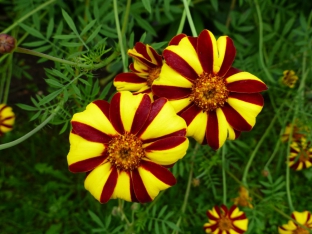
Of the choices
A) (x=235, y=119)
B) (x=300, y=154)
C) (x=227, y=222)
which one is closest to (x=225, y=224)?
(x=227, y=222)

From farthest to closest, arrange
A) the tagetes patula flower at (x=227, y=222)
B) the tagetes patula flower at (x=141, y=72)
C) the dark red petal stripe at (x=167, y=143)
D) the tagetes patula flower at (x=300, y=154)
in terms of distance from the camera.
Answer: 1. the tagetes patula flower at (x=300, y=154)
2. the tagetes patula flower at (x=227, y=222)
3. the tagetes patula flower at (x=141, y=72)
4. the dark red petal stripe at (x=167, y=143)

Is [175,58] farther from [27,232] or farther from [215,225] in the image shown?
[27,232]

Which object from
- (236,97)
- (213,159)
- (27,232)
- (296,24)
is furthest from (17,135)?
(296,24)

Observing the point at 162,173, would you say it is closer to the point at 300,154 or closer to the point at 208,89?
the point at 208,89

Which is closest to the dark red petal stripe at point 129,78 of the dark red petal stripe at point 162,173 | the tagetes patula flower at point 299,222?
the dark red petal stripe at point 162,173

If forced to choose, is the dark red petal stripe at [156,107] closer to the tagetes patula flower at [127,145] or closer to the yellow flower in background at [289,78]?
the tagetes patula flower at [127,145]

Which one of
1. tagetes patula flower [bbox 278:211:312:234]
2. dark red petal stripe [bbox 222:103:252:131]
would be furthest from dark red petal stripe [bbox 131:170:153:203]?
tagetes patula flower [bbox 278:211:312:234]

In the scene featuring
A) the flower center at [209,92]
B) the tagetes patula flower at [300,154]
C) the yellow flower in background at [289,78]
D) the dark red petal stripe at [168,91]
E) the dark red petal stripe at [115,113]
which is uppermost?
the yellow flower in background at [289,78]

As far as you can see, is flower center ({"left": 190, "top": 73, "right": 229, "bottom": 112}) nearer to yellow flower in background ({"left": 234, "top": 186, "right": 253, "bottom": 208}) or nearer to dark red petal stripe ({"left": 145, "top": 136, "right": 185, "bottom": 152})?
dark red petal stripe ({"left": 145, "top": 136, "right": 185, "bottom": 152})
